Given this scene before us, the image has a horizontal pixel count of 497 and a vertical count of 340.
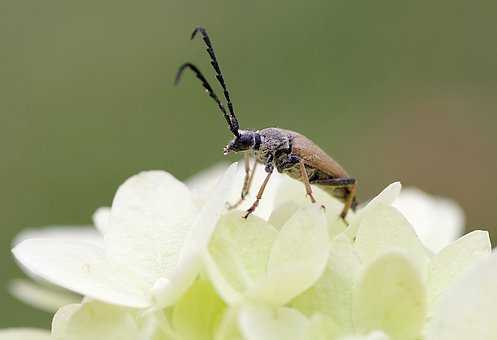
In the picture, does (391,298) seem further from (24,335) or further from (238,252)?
(24,335)

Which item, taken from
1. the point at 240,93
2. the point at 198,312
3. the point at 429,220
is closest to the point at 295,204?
the point at 198,312

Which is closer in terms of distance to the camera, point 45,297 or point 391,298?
point 391,298

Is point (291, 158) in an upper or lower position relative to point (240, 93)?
upper

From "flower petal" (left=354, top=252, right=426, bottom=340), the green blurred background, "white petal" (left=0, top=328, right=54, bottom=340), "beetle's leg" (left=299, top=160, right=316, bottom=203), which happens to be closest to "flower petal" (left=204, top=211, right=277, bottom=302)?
"flower petal" (left=354, top=252, right=426, bottom=340)

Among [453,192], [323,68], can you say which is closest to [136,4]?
[323,68]

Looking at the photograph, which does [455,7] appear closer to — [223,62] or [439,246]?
[223,62]

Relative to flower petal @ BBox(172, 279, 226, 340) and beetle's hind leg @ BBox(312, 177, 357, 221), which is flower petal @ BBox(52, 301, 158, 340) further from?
beetle's hind leg @ BBox(312, 177, 357, 221)

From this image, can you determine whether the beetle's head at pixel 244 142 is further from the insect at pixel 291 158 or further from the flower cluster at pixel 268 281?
the flower cluster at pixel 268 281

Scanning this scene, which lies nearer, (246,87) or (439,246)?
(439,246)
